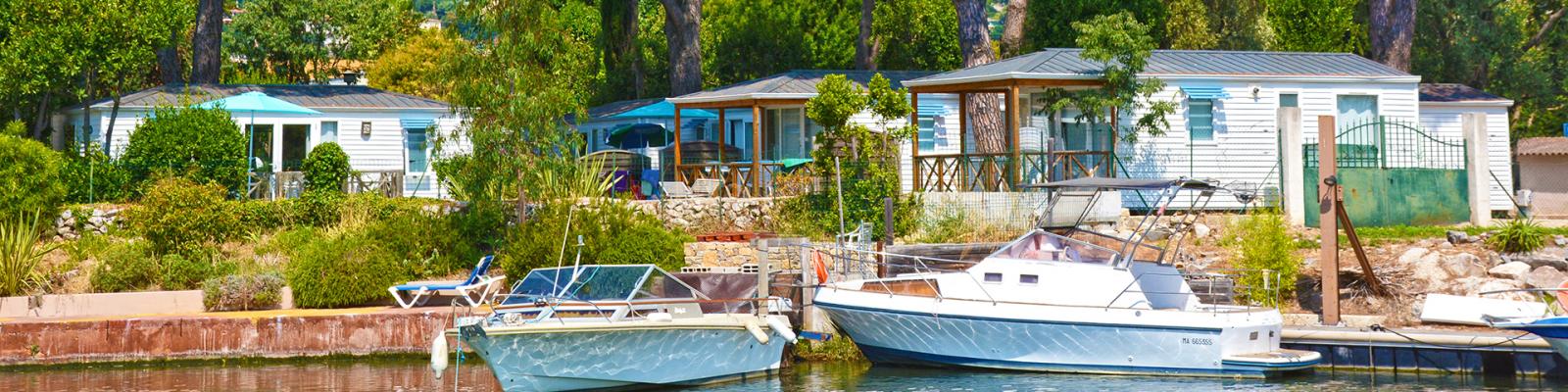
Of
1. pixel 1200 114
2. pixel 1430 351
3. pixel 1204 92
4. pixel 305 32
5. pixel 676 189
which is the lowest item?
pixel 1430 351

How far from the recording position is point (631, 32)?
46.2 meters

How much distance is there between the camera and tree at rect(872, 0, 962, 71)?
4484cm

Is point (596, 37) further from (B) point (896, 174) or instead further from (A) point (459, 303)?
(A) point (459, 303)

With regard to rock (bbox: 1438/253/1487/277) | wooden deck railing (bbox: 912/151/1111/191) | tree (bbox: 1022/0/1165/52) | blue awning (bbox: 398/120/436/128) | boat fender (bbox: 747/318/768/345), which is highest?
tree (bbox: 1022/0/1165/52)

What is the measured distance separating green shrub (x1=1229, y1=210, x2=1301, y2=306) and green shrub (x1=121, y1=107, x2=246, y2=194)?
1716cm

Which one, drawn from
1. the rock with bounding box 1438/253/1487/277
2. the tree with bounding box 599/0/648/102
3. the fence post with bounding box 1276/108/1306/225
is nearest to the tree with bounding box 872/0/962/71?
the tree with bounding box 599/0/648/102

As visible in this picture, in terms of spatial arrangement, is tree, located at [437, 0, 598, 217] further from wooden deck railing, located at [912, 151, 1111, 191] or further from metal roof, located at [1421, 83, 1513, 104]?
metal roof, located at [1421, 83, 1513, 104]

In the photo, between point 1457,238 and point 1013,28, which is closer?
point 1457,238

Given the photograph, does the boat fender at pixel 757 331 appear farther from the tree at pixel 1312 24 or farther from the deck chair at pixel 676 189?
the tree at pixel 1312 24

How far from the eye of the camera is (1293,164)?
26219 millimetres

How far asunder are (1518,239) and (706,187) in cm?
1361

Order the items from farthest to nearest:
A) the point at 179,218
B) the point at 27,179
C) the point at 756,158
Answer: the point at 756,158 → the point at 27,179 → the point at 179,218

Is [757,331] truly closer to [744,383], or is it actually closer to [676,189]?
[744,383]

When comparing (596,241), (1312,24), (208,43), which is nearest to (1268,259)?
(596,241)
